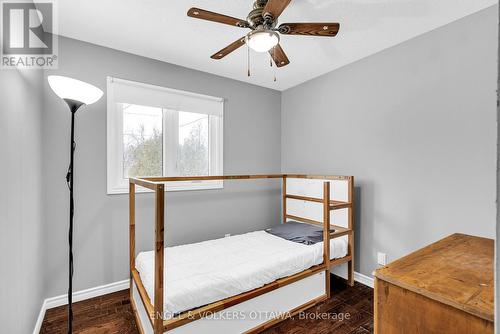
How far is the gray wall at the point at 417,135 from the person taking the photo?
1.85 metres

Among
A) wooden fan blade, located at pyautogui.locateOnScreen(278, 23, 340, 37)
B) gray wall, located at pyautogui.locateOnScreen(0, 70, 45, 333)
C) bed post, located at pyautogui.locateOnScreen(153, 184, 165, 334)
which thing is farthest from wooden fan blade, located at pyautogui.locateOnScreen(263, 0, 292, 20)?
gray wall, located at pyautogui.locateOnScreen(0, 70, 45, 333)

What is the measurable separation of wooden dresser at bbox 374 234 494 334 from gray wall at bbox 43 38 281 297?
7.58ft

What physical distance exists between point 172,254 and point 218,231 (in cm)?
90

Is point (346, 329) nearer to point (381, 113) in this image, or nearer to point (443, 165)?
point (443, 165)

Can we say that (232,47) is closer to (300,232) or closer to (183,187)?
(183,187)

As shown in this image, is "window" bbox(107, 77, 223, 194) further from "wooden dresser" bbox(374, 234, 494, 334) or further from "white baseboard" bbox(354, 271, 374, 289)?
"wooden dresser" bbox(374, 234, 494, 334)

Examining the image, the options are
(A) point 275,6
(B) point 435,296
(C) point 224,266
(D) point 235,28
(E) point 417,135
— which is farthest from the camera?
(E) point 417,135

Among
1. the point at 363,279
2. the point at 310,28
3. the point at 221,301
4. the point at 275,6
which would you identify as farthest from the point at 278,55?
the point at 363,279

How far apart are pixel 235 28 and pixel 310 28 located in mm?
809

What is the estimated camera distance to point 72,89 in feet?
4.83

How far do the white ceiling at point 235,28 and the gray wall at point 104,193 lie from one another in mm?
201

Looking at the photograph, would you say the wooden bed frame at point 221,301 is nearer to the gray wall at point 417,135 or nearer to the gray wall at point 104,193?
the gray wall at point 417,135

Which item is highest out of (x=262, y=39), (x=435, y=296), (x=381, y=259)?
(x=262, y=39)

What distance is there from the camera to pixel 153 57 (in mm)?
2602
